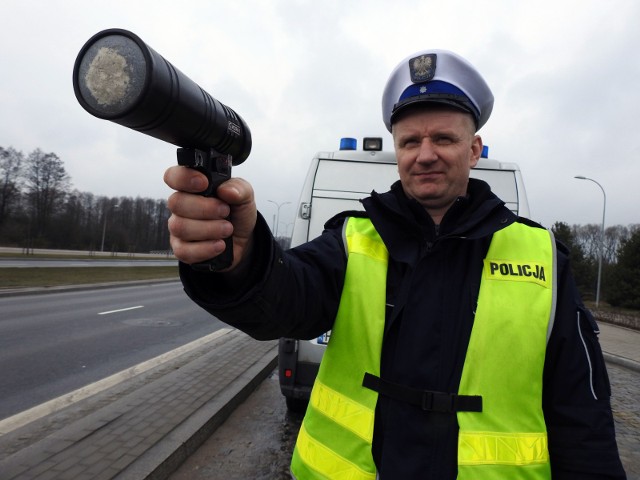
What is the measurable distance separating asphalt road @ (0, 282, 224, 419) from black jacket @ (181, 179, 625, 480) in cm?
492

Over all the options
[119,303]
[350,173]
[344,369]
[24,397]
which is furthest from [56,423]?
[119,303]

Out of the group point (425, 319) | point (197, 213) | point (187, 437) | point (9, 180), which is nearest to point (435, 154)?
point (425, 319)

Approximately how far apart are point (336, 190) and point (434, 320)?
3.03m

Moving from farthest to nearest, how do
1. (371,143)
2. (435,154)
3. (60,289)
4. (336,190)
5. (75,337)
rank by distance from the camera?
(60,289) < (75,337) < (371,143) < (336,190) < (435,154)

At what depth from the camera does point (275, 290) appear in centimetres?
120

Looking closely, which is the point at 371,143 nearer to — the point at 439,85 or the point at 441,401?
the point at 439,85

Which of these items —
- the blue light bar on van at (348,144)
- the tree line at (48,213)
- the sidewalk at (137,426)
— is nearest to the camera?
the sidewalk at (137,426)

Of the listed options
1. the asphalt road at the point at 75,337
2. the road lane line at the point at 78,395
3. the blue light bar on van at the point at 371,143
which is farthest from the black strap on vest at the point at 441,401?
the asphalt road at the point at 75,337

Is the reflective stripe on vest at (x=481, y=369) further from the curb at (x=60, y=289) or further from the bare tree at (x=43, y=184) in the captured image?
the bare tree at (x=43, y=184)

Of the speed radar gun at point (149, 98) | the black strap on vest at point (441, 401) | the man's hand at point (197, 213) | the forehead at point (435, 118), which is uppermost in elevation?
the forehead at point (435, 118)

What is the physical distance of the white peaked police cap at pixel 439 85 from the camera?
1.52 meters

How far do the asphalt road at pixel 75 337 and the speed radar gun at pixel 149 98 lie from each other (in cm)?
514

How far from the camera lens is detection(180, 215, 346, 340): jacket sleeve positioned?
1.16 metres

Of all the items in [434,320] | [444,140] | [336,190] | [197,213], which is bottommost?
[434,320]
